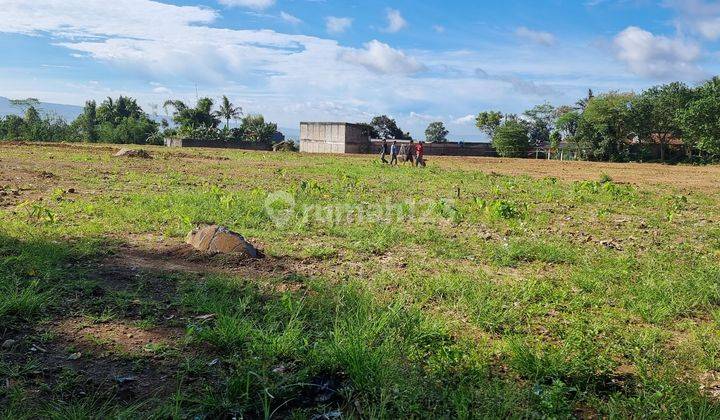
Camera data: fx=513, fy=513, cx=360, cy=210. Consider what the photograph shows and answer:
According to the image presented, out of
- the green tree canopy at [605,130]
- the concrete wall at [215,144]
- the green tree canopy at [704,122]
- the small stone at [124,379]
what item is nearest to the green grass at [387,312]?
the small stone at [124,379]

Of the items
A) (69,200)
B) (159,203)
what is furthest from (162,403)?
(69,200)

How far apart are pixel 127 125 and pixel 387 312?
150 feet

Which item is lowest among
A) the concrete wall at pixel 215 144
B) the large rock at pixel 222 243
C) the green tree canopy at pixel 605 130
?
the large rock at pixel 222 243

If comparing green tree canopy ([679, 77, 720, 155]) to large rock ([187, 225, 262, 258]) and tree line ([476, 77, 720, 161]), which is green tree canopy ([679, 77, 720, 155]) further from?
large rock ([187, 225, 262, 258])

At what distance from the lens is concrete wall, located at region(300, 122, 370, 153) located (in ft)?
138

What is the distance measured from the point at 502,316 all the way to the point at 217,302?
8.15ft

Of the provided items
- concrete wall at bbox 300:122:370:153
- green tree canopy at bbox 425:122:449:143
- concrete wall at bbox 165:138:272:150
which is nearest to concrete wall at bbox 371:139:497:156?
concrete wall at bbox 300:122:370:153

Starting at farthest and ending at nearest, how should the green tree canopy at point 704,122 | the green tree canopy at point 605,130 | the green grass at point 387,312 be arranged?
the green tree canopy at point 605,130, the green tree canopy at point 704,122, the green grass at point 387,312

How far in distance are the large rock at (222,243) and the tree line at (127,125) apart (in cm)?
3955

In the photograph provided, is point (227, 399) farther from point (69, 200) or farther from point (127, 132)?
point (127, 132)

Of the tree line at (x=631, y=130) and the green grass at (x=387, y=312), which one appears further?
the tree line at (x=631, y=130)

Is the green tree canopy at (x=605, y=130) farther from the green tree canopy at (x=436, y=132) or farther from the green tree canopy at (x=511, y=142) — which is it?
the green tree canopy at (x=436, y=132)

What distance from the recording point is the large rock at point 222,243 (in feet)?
19.5

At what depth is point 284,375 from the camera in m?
3.27
